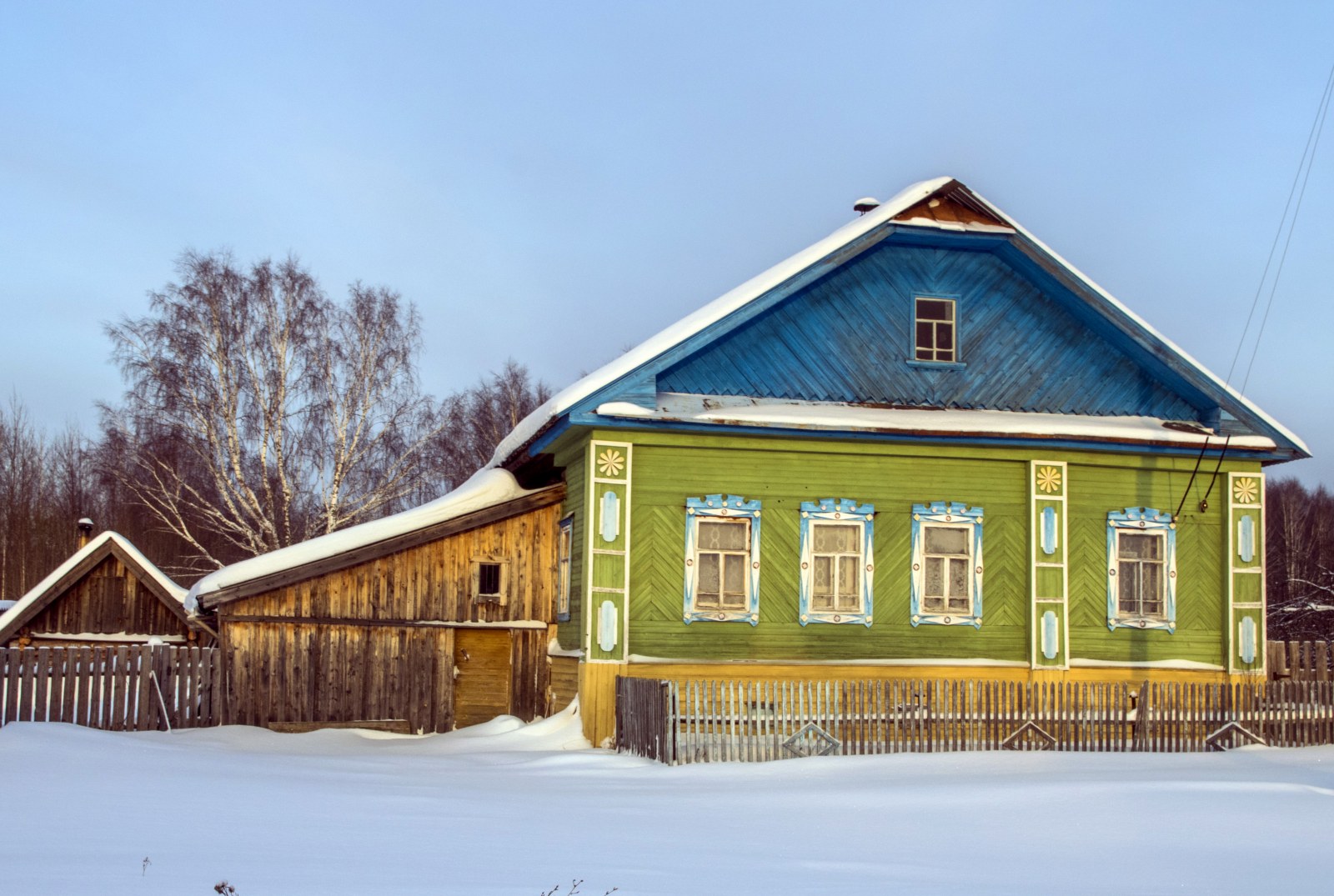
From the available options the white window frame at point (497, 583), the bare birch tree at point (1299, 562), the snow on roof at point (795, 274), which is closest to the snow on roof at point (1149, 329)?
the snow on roof at point (795, 274)

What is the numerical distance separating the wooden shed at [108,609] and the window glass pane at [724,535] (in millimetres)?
10248

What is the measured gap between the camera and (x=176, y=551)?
5256 centimetres

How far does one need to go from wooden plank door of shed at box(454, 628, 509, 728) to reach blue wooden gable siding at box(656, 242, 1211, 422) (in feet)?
15.5

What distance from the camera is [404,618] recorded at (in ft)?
60.8

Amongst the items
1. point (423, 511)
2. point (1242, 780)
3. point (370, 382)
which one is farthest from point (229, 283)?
point (1242, 780)

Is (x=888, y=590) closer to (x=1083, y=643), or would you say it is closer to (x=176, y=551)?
(x=1083, y=643)

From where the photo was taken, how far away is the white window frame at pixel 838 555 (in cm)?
1744

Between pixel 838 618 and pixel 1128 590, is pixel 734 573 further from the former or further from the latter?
pixel 1128 590

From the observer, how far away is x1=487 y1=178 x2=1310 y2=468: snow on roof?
16.7 m

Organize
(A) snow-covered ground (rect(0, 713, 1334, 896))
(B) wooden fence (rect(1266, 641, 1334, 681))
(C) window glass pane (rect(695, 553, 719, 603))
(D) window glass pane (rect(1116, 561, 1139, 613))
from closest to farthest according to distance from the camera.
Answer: (A) snow-covered ground (rect(0, 713, 1334, 896)) → (C) window glass pane (rect(695, 553, 719, 603)) → (D) window glass pane (rect(1116, 561, 1139, 613)) → (B) wooden fence (rect(1266, 641, 1334, 681))

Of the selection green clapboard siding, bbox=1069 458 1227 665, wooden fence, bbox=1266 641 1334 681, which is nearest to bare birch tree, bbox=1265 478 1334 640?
wooden fence, bbox=1266 641 1334 681

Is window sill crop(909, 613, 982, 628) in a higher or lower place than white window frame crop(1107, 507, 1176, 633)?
lower

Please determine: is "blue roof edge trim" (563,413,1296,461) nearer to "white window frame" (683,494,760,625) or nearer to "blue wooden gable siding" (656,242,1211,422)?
"blue wooden gable siding" (656,242,1211,422)

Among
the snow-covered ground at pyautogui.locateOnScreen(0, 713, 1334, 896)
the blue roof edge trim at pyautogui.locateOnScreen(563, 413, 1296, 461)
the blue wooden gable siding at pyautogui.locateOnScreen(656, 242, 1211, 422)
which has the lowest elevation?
the snow-covered ground at pyautogui.locateOnScreen(0, 713, 1334, 896)
